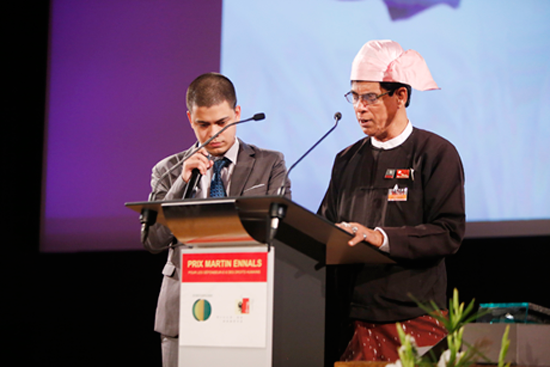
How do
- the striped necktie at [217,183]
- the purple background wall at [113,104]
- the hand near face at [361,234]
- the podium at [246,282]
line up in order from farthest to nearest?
1. the purple background wall at [113,104]
2. the striped necktie at [217,183]
3. the hand near face at [361,234]
4. the podium at [246,282]

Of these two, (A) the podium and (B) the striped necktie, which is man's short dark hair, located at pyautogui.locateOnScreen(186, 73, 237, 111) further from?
(A) the podium

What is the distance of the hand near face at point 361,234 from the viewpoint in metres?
1.57

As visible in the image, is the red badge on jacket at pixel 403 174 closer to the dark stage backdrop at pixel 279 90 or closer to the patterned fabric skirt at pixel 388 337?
the patterned fabric skirt at pixel 388 337

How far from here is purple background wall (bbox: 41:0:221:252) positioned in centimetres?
405

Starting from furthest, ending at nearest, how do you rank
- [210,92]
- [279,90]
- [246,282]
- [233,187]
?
1. [279,90]
2. [210,92]
3. [233,187]
4. [246,282]

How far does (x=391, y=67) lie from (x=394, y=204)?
531 millimetres

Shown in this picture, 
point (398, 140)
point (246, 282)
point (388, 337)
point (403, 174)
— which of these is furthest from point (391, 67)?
point (246, 282)

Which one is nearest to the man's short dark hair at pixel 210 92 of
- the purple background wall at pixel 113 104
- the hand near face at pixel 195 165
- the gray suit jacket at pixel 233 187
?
the gray suit jacket at pixel 233 187

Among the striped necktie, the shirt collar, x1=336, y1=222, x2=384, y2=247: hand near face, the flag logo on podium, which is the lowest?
the flag logo on podium

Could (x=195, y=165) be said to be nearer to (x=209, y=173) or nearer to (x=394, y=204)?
(x=209, y=173)

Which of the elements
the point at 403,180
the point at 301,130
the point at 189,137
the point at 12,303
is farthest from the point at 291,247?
the point at 12,303

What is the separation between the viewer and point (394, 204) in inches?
82.8

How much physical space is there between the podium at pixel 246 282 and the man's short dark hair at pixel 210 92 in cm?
97

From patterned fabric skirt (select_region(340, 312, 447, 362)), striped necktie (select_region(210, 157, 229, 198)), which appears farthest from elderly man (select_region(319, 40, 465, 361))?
striped necktie (select_region(210, 157, 229, 198))
